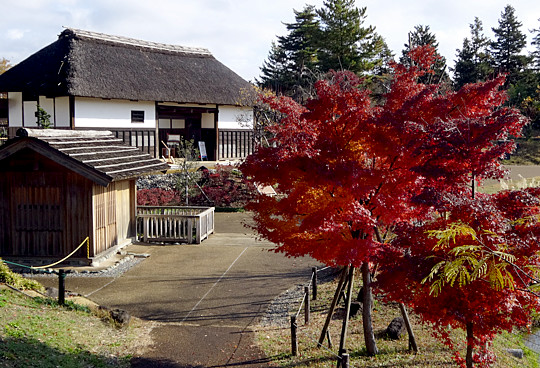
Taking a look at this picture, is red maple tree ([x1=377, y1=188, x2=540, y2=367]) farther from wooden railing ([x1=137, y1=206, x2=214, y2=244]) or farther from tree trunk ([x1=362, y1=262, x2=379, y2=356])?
wooden railing ([x1=137, y1=206, x2=214, y2=244])

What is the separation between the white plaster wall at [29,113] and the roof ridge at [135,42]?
190 inches

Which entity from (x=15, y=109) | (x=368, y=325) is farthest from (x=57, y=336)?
(x=15, y=109)

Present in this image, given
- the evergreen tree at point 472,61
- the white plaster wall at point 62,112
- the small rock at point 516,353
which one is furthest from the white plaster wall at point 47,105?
the evergreen tree at point 472,61

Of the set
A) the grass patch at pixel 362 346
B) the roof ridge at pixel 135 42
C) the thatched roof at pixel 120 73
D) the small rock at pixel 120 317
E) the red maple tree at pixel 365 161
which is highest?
the roof ridge at pixel 135 42

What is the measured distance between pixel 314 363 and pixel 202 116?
25.7 meters

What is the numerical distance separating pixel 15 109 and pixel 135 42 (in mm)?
8482

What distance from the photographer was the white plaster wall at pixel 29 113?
83.4 ft

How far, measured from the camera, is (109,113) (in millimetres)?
25734

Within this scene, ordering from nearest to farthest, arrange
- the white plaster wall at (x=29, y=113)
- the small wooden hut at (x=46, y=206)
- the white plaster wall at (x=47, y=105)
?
the small wooden hut at (x=46, y=206) < the white plaster wall at (x=47, y=105) < the white plaster wall at (x=29, y=113)

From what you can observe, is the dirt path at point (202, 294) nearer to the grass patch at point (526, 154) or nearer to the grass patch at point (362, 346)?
the grass patch at point (362, 346)

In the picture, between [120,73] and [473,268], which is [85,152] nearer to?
[473,268]

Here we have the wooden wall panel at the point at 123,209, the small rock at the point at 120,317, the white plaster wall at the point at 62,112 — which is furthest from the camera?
the white plaster wall at the point at 62,112

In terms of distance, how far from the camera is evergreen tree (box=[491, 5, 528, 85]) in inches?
1880

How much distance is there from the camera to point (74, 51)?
85.4 ft
